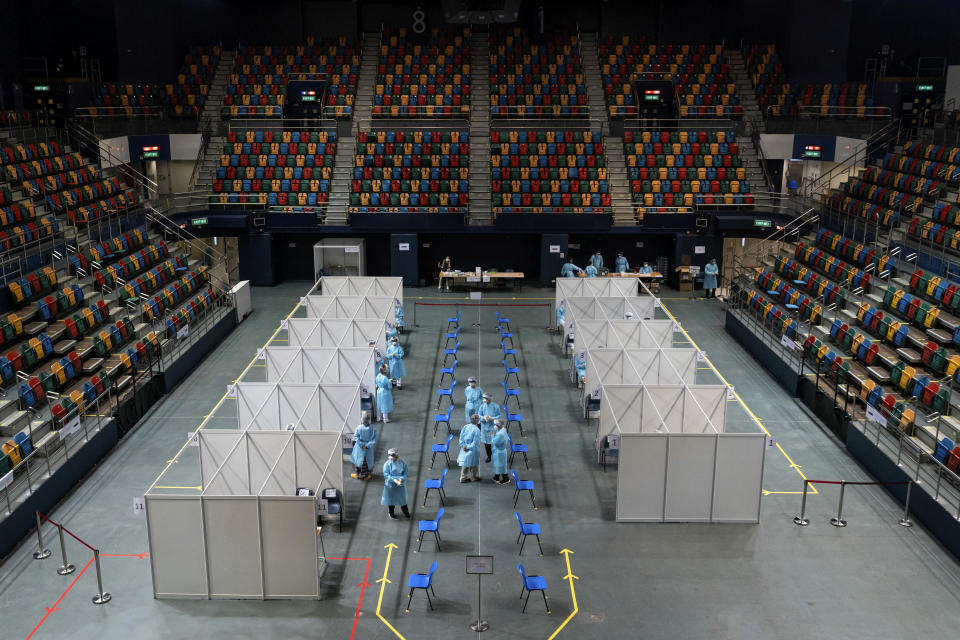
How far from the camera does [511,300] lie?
31.4 m

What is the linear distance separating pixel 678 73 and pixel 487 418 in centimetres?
2654

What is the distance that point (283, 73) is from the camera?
39125 mm

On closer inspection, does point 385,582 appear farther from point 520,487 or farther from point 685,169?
point 685,169

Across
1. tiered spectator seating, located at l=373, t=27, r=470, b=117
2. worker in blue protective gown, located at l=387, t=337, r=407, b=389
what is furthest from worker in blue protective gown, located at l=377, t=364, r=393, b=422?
tiered spectator seating, located at l=373, t=27, r=470, b=117

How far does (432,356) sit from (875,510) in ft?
41.4

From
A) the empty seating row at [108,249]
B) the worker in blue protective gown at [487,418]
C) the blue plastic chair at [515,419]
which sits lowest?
the blue plastic chair at [515,419]

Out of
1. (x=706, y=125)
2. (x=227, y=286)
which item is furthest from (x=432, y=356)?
(x=706, y=125)

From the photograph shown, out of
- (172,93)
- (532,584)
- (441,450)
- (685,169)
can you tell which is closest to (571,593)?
(532,584)

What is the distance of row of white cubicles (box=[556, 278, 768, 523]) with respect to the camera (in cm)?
1560

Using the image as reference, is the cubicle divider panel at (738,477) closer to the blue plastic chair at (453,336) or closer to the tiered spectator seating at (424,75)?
the blue plastic chair at (453,336)

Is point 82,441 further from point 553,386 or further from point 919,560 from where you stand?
point 919,560

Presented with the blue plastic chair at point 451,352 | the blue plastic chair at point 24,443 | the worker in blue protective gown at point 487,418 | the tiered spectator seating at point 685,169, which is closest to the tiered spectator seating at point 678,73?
the tiered spectator seating at point 685,169

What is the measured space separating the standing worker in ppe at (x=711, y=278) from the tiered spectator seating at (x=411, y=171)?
30.9 ft

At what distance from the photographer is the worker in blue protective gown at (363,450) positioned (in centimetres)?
1719
